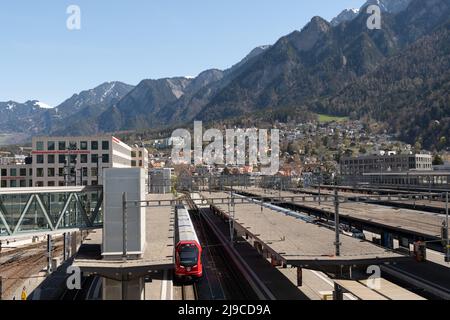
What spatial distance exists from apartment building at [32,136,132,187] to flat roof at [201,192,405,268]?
47.0 metres

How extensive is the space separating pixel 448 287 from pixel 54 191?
26.7 metres

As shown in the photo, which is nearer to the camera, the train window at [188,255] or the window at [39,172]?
the train window at [188,255]

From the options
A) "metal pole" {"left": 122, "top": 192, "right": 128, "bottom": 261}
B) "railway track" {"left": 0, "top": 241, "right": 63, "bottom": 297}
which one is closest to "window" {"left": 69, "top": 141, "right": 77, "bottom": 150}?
"railway track" {"left": 0, "top": 241, "right": 63, "bottom": 297}

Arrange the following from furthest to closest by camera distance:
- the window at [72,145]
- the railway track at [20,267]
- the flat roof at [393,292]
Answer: the window at [72,145] < the railway track at [20,267] < the flat roof at [393,292]

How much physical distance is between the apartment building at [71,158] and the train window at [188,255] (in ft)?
171

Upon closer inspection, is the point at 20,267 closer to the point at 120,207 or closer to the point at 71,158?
the point at 120,207

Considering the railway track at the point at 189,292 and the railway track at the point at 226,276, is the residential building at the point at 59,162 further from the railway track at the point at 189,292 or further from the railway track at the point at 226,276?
the railway track at the point at 189,292

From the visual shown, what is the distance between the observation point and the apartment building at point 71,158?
276 ft

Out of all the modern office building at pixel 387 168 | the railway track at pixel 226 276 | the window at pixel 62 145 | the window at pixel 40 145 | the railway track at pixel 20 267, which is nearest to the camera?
the railway track at pixel 226 276

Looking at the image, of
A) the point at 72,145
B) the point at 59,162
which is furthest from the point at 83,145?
the point at 59,162

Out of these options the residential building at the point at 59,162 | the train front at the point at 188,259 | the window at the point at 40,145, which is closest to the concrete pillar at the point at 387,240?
the train front at the point at 188,259

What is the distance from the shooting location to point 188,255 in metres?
31.9

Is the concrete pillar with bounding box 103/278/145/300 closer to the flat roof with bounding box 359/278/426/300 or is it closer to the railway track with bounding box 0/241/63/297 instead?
the railway track with bounding box 0/241/63/297
